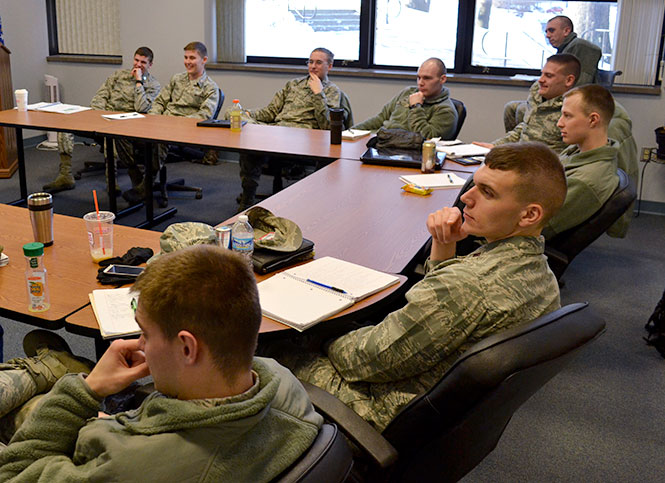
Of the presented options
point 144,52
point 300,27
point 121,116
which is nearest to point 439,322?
point 121,116

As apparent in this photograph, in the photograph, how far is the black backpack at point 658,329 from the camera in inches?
120

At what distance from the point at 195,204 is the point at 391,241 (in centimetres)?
309

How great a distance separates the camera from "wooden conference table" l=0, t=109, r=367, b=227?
3.99 metres

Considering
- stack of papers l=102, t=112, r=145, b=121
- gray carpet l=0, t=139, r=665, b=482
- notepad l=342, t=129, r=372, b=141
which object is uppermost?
stack of papers l=102, t=112, r=145, b=121

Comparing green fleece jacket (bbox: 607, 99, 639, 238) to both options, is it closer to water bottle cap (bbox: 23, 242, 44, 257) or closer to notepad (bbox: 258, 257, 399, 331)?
notepad (bbox: 258, 257, 399, 331)

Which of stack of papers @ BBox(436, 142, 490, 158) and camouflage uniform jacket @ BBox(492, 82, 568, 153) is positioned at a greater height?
camouflage uniform jacket @ BBox(492, 82, 568, 153)

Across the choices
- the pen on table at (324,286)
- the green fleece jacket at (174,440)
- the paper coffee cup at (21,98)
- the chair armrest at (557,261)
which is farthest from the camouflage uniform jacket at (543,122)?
the paper coffee cup at (21,98)

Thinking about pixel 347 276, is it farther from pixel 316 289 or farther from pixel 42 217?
pixel 42 217

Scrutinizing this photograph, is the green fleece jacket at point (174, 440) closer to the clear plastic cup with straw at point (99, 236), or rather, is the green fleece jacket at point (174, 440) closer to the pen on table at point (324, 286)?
the pen on table at point (324, 286)

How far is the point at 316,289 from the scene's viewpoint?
190 cm

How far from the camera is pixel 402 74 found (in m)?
5.86

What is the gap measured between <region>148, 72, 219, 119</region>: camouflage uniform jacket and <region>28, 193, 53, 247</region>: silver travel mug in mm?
3260

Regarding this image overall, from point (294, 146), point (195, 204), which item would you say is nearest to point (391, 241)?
point (294, 146)

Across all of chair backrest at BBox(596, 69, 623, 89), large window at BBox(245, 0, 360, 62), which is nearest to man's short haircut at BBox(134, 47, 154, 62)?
large window at BBox(245, 0, 360, 62)
